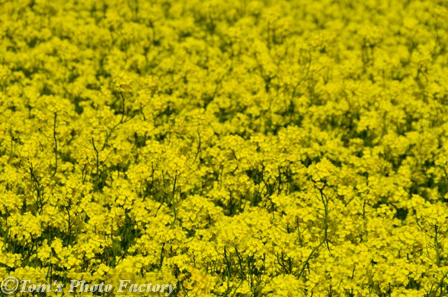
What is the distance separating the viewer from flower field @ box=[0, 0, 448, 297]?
5871 millimetres

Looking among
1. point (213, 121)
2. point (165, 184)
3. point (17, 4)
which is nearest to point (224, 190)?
point (165, 184)

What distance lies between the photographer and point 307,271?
6000 millimetres

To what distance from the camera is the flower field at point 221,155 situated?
5.87 m

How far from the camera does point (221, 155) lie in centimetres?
761

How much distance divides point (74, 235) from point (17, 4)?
749 centimetres

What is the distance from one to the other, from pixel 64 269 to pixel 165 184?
1.60m

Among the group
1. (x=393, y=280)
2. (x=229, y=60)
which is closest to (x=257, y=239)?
(x=393, y=280)

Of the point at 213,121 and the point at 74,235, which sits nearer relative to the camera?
the point at 74,235

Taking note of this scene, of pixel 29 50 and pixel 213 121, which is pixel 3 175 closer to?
pixel 213 121

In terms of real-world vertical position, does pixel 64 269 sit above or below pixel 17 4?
below

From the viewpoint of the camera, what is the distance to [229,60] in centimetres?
1106

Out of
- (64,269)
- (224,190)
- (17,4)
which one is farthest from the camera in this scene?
(17,4)

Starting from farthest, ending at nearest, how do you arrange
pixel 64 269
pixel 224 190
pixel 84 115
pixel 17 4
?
pixel 17 4
pixel 84 115
pixel 224 190
pixel 64 269

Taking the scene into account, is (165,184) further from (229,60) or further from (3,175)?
(229,60)
